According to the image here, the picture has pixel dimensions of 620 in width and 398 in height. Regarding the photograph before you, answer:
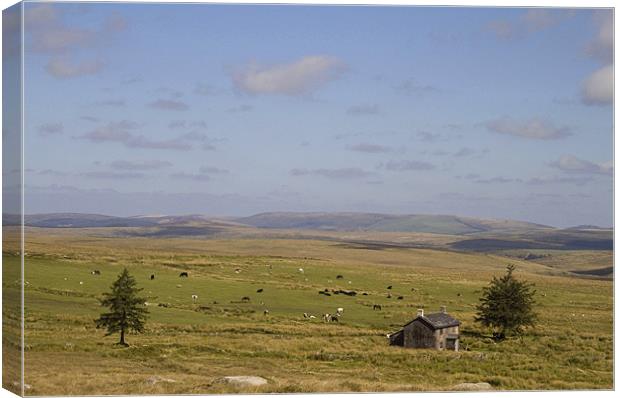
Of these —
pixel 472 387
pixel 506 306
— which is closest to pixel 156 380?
pixel 472 387

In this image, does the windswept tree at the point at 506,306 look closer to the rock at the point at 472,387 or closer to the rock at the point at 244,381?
the rock at the point at 472,387

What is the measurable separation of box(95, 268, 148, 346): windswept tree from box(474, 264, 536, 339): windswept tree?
972 cm

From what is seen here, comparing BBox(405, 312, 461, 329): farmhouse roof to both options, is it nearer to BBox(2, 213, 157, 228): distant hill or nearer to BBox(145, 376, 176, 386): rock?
BBox(145, 376, 176, 386): rock

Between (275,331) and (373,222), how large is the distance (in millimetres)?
5448

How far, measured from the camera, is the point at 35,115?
26.0 metres

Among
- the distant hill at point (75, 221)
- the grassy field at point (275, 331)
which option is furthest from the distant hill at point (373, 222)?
the distant hill at point (75, 221)

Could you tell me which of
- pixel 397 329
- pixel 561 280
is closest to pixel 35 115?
pixel 397 329

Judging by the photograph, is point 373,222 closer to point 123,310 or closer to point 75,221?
point 123,310

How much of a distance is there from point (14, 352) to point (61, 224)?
5309 mm

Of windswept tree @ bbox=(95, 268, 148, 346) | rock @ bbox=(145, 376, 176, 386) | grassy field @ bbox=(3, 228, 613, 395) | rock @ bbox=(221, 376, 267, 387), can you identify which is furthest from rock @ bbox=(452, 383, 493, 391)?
windswept tree @ bbox=(95, 268, 148, 346)

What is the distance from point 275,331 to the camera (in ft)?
96.7

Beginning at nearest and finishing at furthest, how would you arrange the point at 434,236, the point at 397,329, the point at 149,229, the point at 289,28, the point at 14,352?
the point at 14,352 → the point at 289,28 → the point at 397,329 → the point at 149,229 → the point at 434,236

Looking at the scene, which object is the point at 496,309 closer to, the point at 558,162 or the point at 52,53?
the point at 558,162

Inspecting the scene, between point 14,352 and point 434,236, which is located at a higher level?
point 434,236
